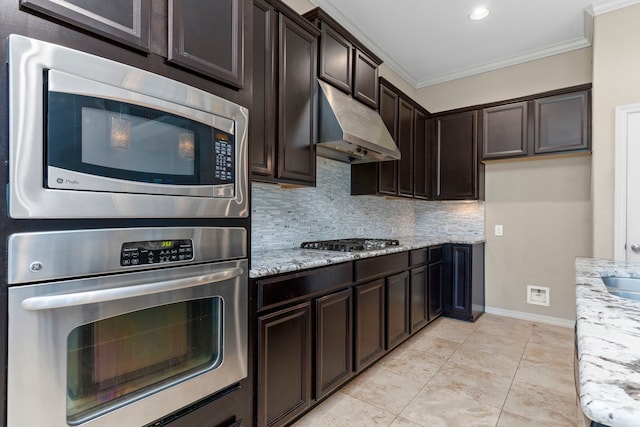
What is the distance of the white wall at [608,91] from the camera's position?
2707mm

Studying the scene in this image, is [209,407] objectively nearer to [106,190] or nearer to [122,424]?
[122,424]

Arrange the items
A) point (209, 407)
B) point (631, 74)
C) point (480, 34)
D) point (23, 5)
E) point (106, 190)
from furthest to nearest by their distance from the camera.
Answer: point (480, 34)
point (631, 74)
point (209, 407)
point (106, 190)
point (23, 5)

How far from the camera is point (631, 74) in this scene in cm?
269

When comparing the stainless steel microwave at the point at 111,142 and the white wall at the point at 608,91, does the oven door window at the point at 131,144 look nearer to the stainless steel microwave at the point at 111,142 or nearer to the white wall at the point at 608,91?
the stainless steel microwave at the point at 111,142

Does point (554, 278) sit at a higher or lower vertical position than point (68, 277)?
lower

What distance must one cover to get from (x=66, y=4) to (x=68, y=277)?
2.43 ft

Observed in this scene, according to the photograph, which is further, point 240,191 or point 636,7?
point 636,7

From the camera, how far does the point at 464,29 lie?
327 cm

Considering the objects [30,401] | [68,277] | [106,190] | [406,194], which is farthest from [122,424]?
[406,194]

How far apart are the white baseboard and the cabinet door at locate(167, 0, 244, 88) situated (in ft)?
13.2

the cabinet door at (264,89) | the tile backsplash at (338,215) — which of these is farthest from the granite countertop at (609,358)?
the tile backsplash at (338,215)

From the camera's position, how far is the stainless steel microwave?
808mm

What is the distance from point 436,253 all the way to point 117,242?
127 inches

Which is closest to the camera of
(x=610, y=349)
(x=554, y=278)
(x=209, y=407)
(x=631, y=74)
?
(x=610, y=349)
